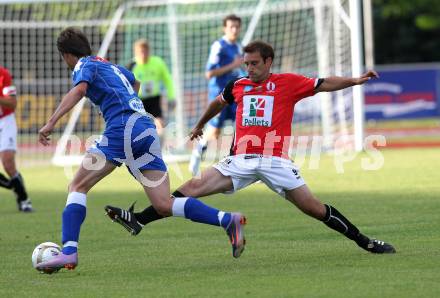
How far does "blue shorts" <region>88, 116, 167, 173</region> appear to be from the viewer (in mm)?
7598

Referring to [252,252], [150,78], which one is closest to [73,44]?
[252,252]

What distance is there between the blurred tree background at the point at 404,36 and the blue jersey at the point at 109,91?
32.3 meters

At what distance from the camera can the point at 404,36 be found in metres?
40.6

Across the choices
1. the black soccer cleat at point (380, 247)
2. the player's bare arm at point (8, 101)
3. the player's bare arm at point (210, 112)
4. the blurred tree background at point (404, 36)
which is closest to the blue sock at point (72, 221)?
the player's bare arm at point (210, 112)

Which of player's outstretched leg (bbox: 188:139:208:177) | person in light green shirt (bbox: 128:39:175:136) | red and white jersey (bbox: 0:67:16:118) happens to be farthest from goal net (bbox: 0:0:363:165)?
red and white jersey (bbox: 0:67:16:118)

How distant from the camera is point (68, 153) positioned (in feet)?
68.1

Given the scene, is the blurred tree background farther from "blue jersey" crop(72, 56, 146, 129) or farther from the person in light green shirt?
"blue jersey" crop(72, 56, 146, 129)

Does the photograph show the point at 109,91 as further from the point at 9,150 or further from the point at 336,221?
the point at 9,150

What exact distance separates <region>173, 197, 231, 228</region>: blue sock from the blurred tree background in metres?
32.6

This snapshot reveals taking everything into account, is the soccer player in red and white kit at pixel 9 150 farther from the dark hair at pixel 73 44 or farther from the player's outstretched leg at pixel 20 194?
the dark hair at pixel 73 44

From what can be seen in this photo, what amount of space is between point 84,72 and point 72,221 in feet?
3.61

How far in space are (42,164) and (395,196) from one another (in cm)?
1048

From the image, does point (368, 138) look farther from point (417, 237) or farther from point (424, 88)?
point (417, 237)

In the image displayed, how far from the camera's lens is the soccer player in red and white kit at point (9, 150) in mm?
12000
